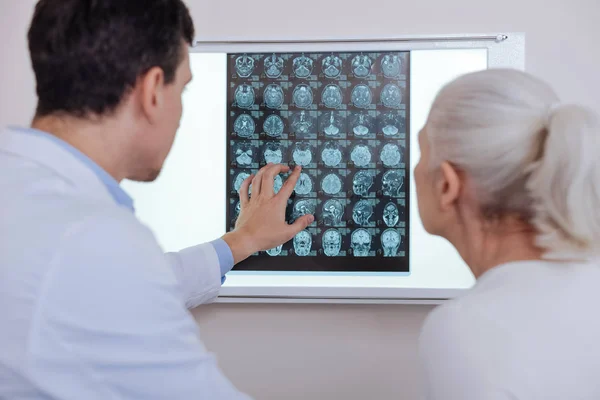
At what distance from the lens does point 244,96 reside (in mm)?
1800

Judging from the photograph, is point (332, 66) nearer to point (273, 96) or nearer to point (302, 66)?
point (302, 66)

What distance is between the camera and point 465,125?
3.02 ft

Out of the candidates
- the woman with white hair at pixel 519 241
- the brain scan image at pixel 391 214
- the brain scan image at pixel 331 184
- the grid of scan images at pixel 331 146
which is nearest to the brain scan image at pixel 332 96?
the grid of scan images at pixel 331 146

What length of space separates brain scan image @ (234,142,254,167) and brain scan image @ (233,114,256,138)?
0.11 feet

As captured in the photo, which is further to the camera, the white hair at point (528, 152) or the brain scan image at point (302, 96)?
the brain scan image at point (302, 96)

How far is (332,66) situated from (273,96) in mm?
213

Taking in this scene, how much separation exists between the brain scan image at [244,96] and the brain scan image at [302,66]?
16cm

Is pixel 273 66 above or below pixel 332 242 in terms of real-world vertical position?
above

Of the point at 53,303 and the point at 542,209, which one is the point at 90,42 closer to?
the point at 53,303

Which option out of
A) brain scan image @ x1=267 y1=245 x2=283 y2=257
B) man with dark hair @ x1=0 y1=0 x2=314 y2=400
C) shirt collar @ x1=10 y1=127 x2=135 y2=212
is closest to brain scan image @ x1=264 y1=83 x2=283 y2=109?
brain scan image @ x1=267 y1=245 x2=283 y2=257

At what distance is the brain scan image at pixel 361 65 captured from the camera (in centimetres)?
177

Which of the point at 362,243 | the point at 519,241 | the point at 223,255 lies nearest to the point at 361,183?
the point at 362,243

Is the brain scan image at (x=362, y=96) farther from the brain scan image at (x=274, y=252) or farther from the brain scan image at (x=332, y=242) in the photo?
the brain scan image at (x=274, y=252)

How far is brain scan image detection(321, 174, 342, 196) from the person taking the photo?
5.82 ft
